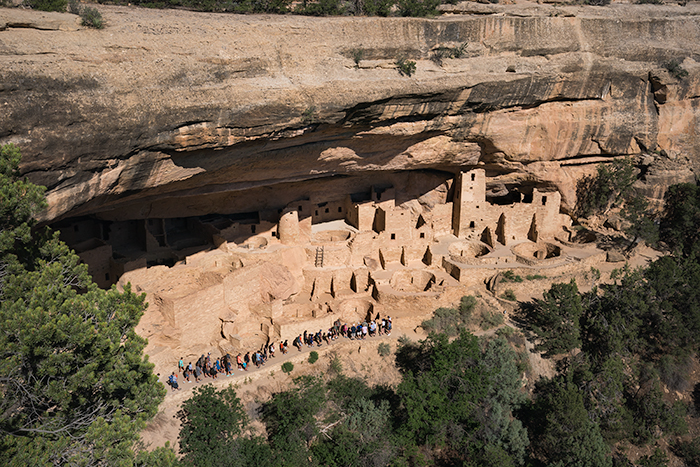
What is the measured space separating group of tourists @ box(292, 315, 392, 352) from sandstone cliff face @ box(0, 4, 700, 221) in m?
6.27

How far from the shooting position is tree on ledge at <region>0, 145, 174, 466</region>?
11.5 meters

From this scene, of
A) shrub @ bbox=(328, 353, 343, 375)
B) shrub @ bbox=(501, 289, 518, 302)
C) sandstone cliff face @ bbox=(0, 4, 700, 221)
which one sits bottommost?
shrub @ bbox=(328, 353, 343, 375)

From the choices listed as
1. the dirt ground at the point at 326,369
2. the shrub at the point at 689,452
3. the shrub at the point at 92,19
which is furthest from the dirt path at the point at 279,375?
the shrub at the point at 689,452

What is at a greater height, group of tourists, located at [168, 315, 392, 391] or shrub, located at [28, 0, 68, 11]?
shrub, located at [28, 0, 68, 11]

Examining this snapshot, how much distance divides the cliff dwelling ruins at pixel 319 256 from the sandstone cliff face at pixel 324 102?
1.30 meters

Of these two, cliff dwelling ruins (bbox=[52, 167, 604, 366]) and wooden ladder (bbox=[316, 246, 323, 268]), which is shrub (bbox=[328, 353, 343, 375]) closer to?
cliff dwelling ruins (bbox=[52, 167, 604, 366])

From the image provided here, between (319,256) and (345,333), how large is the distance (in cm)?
374

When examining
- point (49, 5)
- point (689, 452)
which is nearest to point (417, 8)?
point (49, 5)

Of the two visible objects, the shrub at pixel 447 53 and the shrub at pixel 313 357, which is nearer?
the shrub at pixel 447 53

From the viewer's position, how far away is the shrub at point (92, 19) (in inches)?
625

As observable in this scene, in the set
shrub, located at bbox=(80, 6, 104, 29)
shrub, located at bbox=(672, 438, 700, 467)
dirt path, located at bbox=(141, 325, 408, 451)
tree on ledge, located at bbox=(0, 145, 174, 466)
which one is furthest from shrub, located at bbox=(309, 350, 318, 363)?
shrub, located at bbox=(672, 438, 700, 467)

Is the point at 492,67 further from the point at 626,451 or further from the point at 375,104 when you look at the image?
the point at 626,451

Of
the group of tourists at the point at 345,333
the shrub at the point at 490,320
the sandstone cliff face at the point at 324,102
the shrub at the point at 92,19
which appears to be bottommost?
the shrub at the point at 490,320

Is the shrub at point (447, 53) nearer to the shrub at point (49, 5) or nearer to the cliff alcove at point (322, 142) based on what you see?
the cliff alcove at point (322, 142)
